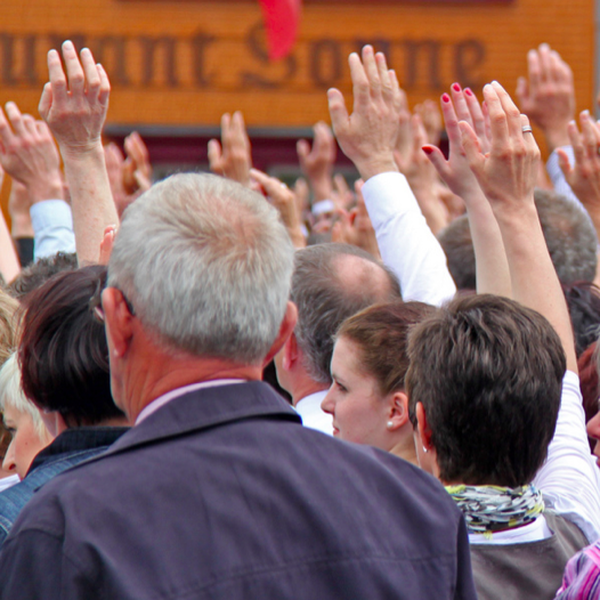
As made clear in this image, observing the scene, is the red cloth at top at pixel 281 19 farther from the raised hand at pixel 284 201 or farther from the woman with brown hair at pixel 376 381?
the woman with brown hair at pixel 376 381

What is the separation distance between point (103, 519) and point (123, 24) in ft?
32.1

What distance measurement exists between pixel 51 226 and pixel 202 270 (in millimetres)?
2468

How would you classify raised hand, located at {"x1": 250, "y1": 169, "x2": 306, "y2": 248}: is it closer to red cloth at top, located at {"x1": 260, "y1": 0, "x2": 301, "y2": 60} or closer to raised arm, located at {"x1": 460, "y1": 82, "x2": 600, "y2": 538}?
raised arm, located at {"x1": 460, "y1": 82, "x2": 600, "y2": 538}

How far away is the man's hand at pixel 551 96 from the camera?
4051 mm

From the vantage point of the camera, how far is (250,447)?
1179 millimetres

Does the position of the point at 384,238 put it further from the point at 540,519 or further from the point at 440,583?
the point at 440,583

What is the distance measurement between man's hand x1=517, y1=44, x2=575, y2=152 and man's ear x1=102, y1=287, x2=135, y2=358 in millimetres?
3226

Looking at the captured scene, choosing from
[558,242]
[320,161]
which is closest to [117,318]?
[558,242]

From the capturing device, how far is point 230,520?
1129 millimetres

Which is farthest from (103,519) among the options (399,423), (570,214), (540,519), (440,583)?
(570,214)

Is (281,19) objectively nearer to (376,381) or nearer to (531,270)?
(531,270)

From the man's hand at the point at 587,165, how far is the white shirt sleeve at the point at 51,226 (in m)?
1.84

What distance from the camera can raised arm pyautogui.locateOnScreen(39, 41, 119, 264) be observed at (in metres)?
2.59

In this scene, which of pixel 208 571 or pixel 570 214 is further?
pixel 570 214
